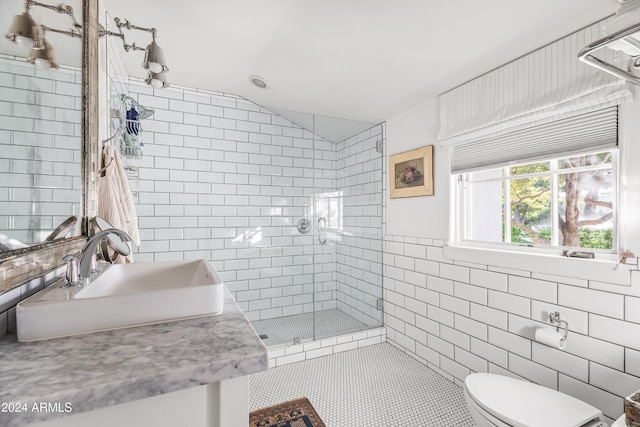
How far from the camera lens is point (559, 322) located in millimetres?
1640

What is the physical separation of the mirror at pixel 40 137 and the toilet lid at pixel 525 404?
177cm

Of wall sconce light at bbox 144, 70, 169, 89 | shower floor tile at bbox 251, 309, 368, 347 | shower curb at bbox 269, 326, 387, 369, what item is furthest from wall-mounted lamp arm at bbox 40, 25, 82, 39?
shower floor tile at bbox 251, 309, 368, 347

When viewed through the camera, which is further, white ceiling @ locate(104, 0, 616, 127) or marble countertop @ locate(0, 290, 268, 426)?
white ceiling @ locate(104, 0, 616, 127)

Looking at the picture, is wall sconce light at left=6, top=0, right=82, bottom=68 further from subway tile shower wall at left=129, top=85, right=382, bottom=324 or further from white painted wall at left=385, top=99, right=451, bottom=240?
white painted wall at left=385, top=99, right=451, bottom=240

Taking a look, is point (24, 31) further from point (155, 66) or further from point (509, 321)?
point (509, 321)

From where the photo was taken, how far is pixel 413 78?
86.5 inches

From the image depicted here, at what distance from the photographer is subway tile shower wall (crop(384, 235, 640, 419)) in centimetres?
144

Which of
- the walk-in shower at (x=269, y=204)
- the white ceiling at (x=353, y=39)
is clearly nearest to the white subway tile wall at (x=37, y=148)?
the white ceiling at (x=353, y=39)

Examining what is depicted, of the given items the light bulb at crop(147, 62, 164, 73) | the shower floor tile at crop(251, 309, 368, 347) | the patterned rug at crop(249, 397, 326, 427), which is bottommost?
the patterned rug at crop(249, 397, 326, 427)

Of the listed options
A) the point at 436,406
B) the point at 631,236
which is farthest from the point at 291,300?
the point at 631,236

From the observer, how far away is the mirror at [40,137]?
2.38 feet

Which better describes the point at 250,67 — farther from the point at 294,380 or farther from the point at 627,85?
the point at 294,380

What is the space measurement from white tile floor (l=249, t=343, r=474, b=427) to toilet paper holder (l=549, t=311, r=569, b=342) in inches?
29.9

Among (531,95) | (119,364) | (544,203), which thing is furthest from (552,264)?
(119,364)
